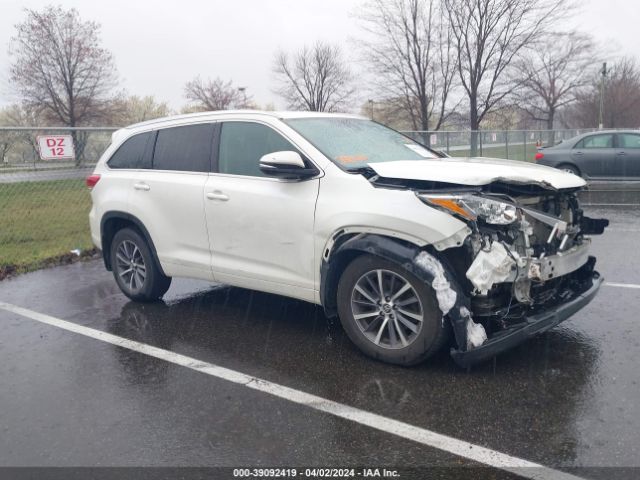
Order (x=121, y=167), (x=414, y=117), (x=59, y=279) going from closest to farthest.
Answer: (x=121, y=167), (x=59, y=279), (x=414, y=117)

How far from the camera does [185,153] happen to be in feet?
17.7

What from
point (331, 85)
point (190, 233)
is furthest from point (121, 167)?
point (331, 85)

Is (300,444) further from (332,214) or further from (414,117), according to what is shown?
(414,117)

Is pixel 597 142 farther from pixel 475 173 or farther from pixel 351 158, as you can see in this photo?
pixel 475 173

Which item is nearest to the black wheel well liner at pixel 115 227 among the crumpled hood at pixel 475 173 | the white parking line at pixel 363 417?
the white parking line at pixel 363 417

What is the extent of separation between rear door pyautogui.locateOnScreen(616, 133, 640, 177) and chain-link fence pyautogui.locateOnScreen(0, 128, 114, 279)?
12.0 m

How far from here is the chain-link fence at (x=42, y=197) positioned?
859cm

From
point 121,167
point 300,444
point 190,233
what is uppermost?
point 121,167

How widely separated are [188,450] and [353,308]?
155cm

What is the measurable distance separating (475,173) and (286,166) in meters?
1.36

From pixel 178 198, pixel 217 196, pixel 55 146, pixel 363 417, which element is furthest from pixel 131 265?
pixel 55 146

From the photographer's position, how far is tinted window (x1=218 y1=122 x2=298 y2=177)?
4789 mm

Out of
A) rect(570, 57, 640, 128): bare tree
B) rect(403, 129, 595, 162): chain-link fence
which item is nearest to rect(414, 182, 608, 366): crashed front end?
rect(403, 129, 595, 162): chain-link fence

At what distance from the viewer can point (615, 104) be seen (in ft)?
141
